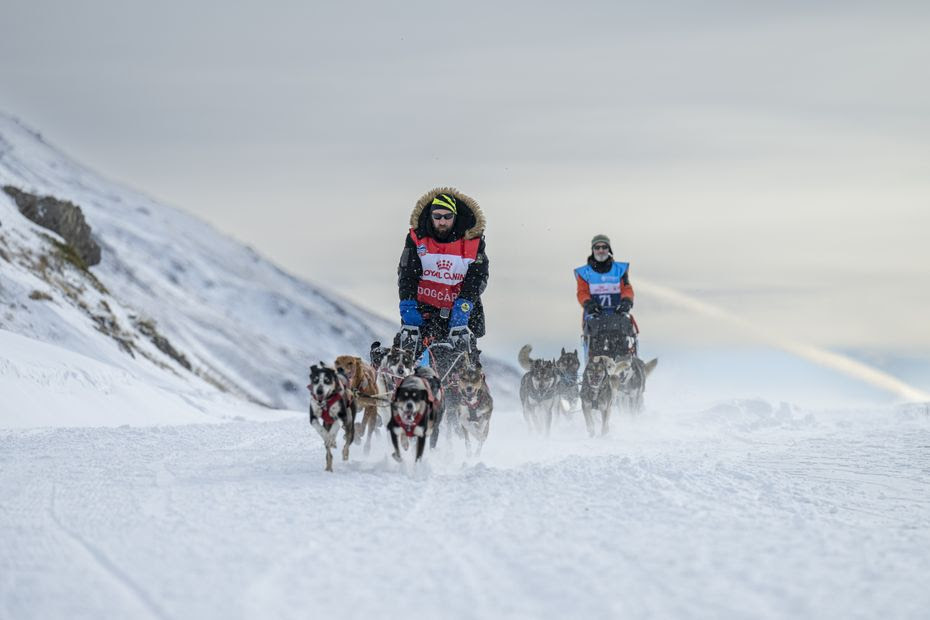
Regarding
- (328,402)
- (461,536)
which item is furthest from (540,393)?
(461,536)

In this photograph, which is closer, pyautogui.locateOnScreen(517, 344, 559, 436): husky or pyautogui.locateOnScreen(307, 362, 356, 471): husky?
pyautogui.locateOnScreen(307, 362, 356, 471): husky

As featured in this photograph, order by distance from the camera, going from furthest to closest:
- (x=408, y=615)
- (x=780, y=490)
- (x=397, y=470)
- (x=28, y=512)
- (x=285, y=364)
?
1. (x=285, y=364)
2. (x=397, y=470)
3. (x=780, y=490)
4. (x=28, y=512)
5. (x=408, y=615)

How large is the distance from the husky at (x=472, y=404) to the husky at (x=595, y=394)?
357cm

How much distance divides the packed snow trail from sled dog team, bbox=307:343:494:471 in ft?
1.20

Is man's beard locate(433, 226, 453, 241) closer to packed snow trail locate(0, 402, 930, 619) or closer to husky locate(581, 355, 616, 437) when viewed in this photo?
packed snow trail locate(0, 402, 930, 619)

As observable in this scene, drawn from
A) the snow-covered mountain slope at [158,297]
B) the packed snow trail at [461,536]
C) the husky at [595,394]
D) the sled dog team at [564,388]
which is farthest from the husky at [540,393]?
the snow-covered mountain slope at [158,297]

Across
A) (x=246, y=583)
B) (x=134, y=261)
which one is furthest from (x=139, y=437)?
(x=134, y=261)

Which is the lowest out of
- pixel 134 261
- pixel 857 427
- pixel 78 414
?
pixel 78 414

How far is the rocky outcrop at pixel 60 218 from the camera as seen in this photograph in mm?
38625

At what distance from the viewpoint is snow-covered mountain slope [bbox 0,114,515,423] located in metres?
26.9

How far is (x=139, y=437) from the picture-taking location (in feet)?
41.3

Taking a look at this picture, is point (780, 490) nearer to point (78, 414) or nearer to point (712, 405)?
point (712, 405)

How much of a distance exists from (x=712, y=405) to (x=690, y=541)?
13.8 m

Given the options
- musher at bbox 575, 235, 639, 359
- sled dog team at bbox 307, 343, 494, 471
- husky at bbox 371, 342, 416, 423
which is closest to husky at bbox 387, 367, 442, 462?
sled dog team at bbox 307, 343, 494, 471
